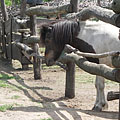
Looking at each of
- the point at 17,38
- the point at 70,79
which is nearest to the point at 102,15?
the point at 70,79

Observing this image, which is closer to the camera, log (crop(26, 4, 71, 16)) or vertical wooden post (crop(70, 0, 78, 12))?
vertical wooden post (crop(70, 0, 78, 12))

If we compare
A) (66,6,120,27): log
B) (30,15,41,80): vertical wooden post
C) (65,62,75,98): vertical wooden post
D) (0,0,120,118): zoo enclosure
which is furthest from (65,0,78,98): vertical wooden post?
(30,15,41,80): vertical wooden post

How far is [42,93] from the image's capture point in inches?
284

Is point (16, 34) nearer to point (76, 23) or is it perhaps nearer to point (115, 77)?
point (76, 23)

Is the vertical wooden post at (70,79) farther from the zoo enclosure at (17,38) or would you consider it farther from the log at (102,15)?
the zoo enclosure at (17,38)

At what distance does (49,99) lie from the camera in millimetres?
6676

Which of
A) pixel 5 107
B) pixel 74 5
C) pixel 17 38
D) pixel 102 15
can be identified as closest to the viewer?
pixel 102 15

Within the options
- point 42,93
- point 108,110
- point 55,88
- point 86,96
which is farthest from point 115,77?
point 55,88

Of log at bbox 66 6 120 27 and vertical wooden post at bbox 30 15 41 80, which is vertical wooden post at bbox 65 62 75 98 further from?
vertical wooden post at bbox 30 15 41 80

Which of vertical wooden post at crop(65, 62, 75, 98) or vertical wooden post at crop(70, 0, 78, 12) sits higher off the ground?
vertical wooden post at crop(70, 0, 78, 12)

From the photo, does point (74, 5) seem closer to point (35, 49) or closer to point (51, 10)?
point (51, 10)

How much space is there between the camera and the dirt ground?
5148 mm

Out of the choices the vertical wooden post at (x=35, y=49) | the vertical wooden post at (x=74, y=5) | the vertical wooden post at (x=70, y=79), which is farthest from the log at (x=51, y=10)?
the vertical wooden post at (x=70, y=79)

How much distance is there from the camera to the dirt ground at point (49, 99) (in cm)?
515
